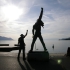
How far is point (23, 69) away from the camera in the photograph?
760 cm

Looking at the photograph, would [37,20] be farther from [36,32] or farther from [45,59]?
[45,59]

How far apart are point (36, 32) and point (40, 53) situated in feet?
5.46

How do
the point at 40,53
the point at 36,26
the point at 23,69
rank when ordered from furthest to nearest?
the point at 36,26, the point at 40,53, the point at 23,69

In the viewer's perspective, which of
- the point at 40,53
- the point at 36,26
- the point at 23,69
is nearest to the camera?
the point at 23,69

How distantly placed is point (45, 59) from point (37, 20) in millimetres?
2924

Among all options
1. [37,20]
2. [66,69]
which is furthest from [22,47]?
[66,69]

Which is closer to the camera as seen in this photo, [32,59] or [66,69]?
[66,69]

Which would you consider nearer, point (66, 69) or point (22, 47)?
point (66, 69)

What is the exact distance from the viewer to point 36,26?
424 inches

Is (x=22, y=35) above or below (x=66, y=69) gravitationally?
above

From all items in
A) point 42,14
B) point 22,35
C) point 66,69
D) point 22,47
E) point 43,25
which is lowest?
point 66,69

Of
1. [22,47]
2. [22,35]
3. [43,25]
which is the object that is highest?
[43,25]

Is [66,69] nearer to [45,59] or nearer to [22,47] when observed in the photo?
[45,59]

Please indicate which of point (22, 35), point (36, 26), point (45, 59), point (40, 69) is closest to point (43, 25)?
point (36, 26)
